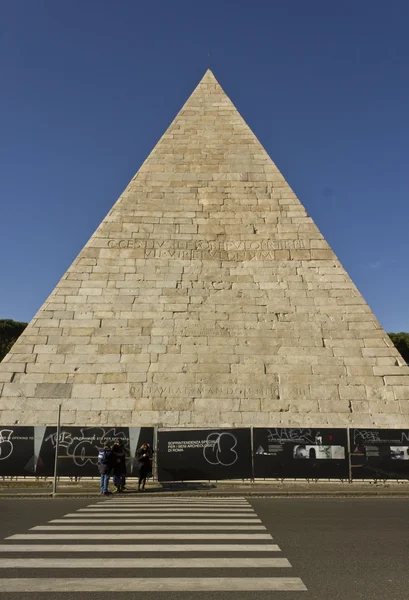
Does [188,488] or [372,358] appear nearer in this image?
[188,488]

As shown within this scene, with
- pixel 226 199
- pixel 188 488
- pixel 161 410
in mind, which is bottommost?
pixel 188 488

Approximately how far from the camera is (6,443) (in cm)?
1101

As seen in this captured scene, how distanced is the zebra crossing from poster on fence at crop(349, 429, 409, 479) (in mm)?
4535

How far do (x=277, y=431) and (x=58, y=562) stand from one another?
281 inches

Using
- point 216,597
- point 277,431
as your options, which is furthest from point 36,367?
point 216,597

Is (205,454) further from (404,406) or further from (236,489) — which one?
(404,406)

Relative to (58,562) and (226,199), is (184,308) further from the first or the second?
(58,562)

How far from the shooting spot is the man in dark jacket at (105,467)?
10.0 m

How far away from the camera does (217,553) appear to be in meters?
4.97

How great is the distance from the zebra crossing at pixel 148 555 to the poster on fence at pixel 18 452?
3.94 m

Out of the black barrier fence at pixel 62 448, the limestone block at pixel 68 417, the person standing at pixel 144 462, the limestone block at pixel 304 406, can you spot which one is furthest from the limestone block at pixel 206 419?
the limestone block at pixel 68 417

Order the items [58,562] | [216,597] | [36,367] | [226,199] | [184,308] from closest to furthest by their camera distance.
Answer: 1. [216,597]
2. [58,562]
3. [36,367]
4. [184,308]
5. [226,199]

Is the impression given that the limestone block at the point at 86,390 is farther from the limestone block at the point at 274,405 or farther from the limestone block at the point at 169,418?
the limestone block at the point at 274,405

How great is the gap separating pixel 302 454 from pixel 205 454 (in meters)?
2.13
